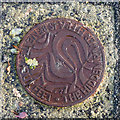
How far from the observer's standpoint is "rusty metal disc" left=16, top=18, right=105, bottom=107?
2438 millimetres

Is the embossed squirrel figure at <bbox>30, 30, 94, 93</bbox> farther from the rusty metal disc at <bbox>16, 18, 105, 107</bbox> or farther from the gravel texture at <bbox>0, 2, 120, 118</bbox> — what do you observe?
the gravel texture at <bbox>0, 2, 120, 118</bbox>

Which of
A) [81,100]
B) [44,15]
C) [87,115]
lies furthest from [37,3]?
[87,115]

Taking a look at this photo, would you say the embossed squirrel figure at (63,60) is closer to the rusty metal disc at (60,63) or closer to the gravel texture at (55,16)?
the rusty metal disc at (60,63)

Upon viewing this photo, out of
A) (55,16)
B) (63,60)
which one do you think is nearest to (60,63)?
(63,60)

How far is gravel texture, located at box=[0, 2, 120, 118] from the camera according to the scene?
2.52 meters

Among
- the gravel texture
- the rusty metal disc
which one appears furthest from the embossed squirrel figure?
the gravel texture

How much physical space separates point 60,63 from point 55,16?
0.74 m

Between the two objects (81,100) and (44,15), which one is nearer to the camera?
(81,100)

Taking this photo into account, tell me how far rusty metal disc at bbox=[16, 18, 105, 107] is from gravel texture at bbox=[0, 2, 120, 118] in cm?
13

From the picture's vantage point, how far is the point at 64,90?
2.43m

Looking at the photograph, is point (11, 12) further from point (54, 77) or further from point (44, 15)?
point (54, 77)

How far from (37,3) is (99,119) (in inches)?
76.9

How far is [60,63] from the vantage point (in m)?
2.48

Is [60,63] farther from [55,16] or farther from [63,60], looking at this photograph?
[55,16]
